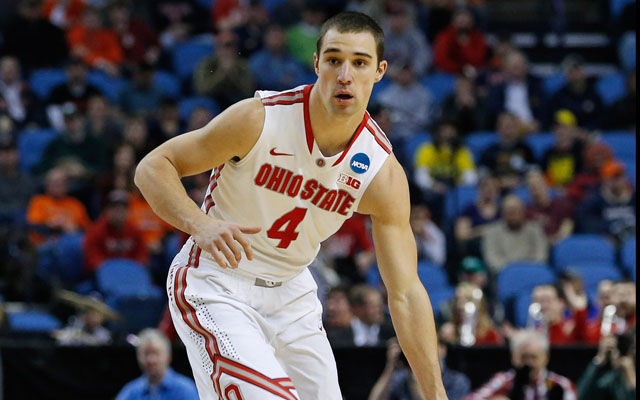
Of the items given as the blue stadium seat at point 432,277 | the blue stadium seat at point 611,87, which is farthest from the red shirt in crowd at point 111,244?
the blue stadium seat at point 611,87

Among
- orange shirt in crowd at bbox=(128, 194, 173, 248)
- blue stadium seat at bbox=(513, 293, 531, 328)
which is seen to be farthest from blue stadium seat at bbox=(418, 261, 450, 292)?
orange shirt in crowd at bbox=(128, 194, 173, 248)

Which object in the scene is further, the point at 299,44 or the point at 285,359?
the point at 299,44

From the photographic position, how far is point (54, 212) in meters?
11.8

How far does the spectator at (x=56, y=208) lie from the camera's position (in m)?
11.7

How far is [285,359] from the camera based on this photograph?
16.5 ft

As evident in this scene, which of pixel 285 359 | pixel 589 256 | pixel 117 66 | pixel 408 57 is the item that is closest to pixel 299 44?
pixel 408 57

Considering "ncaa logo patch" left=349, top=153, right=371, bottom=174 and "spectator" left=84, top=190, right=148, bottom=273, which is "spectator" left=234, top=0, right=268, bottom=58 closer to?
"spectator" left=84, top=190, right=148, bottom=273

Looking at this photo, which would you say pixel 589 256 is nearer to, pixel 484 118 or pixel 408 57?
pixel 484 118

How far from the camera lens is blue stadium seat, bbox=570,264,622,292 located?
11.5 meters

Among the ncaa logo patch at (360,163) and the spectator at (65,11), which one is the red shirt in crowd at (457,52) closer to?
the spectator at (65,11)

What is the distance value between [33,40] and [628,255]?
794 cm

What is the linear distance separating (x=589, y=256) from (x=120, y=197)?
502 cm

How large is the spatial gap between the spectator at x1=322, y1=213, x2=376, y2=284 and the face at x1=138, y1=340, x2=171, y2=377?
10.1 feet

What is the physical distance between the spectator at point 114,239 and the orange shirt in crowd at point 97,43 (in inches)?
153
